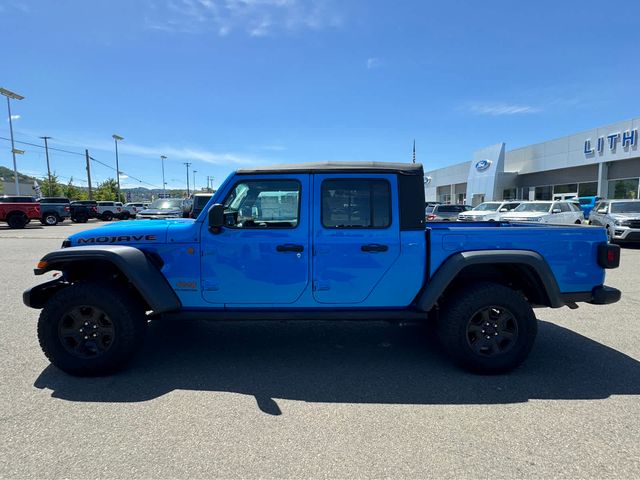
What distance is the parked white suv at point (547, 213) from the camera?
15.5 metres

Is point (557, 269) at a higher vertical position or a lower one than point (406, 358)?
higher

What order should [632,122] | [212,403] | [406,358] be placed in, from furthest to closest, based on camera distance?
1. [632,122]
2. [406,358]
3. [212,403]

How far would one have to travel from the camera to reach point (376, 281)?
346 cm

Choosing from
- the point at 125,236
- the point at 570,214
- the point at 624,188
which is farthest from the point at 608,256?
the point at 624,188

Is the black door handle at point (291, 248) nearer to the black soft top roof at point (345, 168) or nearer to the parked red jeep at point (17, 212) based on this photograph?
the black soft top roof at point (345, 168)

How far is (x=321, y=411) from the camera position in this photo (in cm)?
283

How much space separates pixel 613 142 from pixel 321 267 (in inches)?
1157

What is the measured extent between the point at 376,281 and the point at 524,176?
3841 centimetres

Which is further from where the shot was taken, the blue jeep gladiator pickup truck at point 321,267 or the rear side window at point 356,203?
the rear side window at point 356,203

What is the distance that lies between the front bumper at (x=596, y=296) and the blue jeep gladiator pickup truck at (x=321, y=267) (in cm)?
1

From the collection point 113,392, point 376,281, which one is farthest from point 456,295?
point 113,392

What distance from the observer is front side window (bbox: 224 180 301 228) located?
3516 millimetres

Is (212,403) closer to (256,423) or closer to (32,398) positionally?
(256,423)

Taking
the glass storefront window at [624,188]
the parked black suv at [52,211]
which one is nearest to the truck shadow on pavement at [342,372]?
the parked black suv at [52,211]
